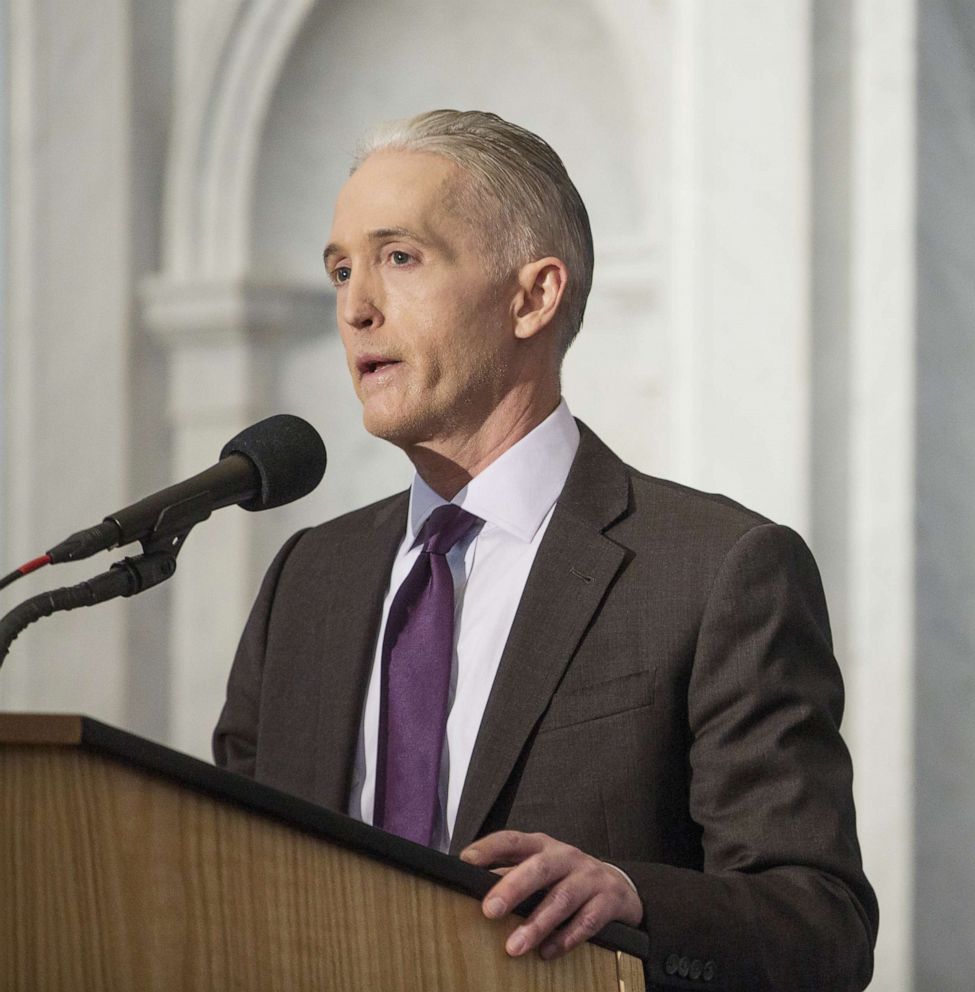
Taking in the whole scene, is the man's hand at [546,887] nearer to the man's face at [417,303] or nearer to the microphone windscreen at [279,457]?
the microphone windscreen at [279,457]

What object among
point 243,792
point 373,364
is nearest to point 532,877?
point 243,792

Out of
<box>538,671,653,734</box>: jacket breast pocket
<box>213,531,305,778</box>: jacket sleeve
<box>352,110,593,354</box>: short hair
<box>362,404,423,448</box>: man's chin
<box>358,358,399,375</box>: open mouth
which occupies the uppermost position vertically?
<box>352,110,593,354</box>: short hair

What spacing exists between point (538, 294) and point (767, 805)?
797mm

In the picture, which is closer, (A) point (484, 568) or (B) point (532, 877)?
(B) point (532, 877)

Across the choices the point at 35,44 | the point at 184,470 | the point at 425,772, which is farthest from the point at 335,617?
the point at 35,44

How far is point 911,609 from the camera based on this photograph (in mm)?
3889

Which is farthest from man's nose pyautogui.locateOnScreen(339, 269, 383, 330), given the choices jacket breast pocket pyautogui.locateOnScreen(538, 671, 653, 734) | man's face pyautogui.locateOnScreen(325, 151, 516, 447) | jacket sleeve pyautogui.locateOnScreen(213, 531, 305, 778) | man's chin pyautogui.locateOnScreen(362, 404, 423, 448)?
jacket breast pocket pyautogui.locateOnScreen(538, 671, 653, 734)

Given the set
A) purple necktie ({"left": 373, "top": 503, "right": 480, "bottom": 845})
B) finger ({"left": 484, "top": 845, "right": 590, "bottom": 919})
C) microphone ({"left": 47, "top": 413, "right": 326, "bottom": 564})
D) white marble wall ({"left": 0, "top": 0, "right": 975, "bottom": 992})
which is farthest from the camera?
white marble wall ({"left": 0, "top": 0, "right": 975, "bottom": 992})

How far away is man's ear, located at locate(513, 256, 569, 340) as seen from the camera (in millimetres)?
2326

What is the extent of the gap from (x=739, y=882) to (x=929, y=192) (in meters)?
2.52

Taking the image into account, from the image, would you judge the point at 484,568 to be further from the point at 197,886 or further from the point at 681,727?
the point at 197,886

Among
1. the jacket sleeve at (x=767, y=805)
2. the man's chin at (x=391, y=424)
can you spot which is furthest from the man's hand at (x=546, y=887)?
the man's chin at (x=391, y=424)

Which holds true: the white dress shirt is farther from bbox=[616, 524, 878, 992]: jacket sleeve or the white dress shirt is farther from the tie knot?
bbox=[616, 524, 878, 992]: jacket sleeve

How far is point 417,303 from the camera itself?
2223mm
